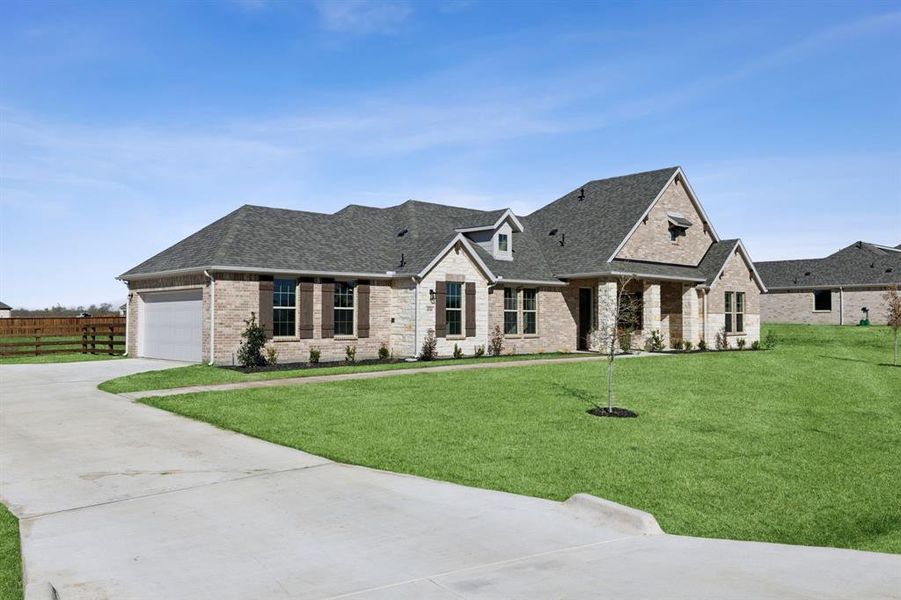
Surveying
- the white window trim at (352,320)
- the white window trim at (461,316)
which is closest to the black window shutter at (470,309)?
the white window trim at (461,316)

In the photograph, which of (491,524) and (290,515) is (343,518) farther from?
(491,524)

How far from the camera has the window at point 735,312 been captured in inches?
1359

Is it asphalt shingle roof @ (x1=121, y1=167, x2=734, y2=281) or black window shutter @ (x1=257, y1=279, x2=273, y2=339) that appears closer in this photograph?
black window shutter @ (x1=257, y1=279, x2=273, y2=339)

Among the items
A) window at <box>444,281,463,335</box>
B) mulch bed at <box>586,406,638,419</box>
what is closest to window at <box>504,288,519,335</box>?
window at <box>444,281,463,335</box>

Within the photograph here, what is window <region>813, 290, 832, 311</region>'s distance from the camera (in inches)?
1966

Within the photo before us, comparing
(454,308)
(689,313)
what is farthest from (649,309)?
(454,308)

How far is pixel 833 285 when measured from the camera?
49.2 metres

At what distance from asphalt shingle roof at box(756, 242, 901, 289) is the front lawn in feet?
107

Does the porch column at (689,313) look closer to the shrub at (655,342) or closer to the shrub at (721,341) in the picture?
the shrub at (721,341)

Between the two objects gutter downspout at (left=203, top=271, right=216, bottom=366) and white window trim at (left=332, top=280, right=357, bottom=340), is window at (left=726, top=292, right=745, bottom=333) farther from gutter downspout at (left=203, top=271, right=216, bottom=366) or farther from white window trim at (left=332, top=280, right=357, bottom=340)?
gutter downspout at (left=203, top=271, right=216, bottom=366)

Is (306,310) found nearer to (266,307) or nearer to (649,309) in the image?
(266,307)

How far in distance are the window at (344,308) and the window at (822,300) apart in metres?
39.6

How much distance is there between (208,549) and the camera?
6.04 metres

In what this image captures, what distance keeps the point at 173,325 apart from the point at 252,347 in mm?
4624
